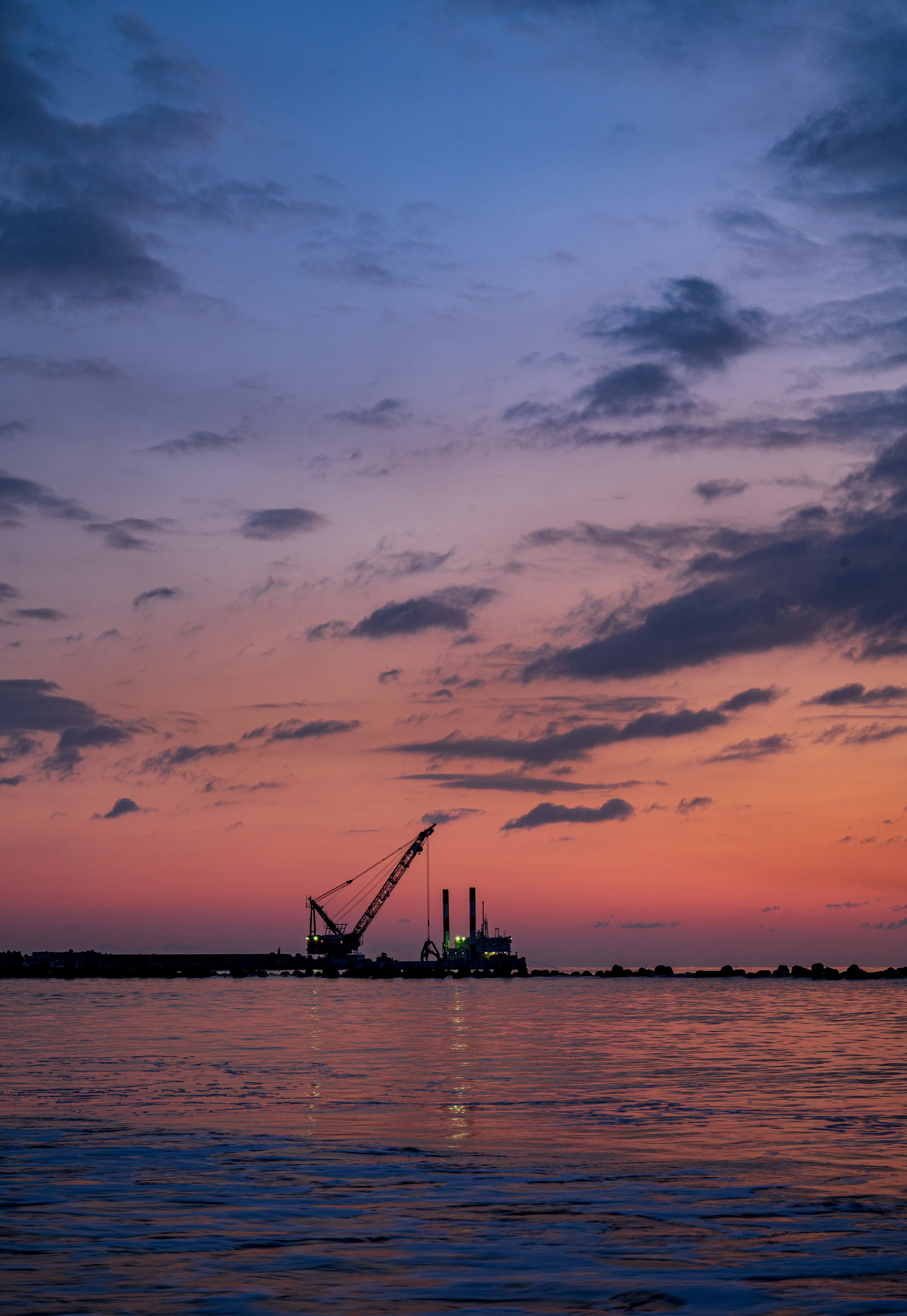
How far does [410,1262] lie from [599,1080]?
27451mm

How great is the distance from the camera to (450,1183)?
2233 centimetres

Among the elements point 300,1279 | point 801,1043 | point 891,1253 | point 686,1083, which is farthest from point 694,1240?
point 801,1043

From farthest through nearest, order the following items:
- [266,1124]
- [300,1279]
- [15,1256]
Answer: [266,1124], [15,1256], [300,1279]

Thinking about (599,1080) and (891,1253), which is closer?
(891,1253)

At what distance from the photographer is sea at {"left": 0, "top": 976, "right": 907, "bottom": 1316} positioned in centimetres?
1476

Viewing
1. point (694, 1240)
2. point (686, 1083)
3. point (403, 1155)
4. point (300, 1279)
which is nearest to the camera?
point (300, 1279)

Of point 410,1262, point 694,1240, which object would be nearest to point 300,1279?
point 410,1262

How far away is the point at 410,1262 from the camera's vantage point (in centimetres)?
1617

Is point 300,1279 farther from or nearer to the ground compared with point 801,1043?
farther from the ground

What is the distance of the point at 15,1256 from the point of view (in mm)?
16266

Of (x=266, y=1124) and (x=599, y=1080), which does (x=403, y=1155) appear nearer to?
(x=266, y=1124)

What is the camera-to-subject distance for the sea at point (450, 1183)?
581 inches

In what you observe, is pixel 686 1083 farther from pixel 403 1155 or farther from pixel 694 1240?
pixel 694 1240

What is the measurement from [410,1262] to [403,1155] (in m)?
9.82
